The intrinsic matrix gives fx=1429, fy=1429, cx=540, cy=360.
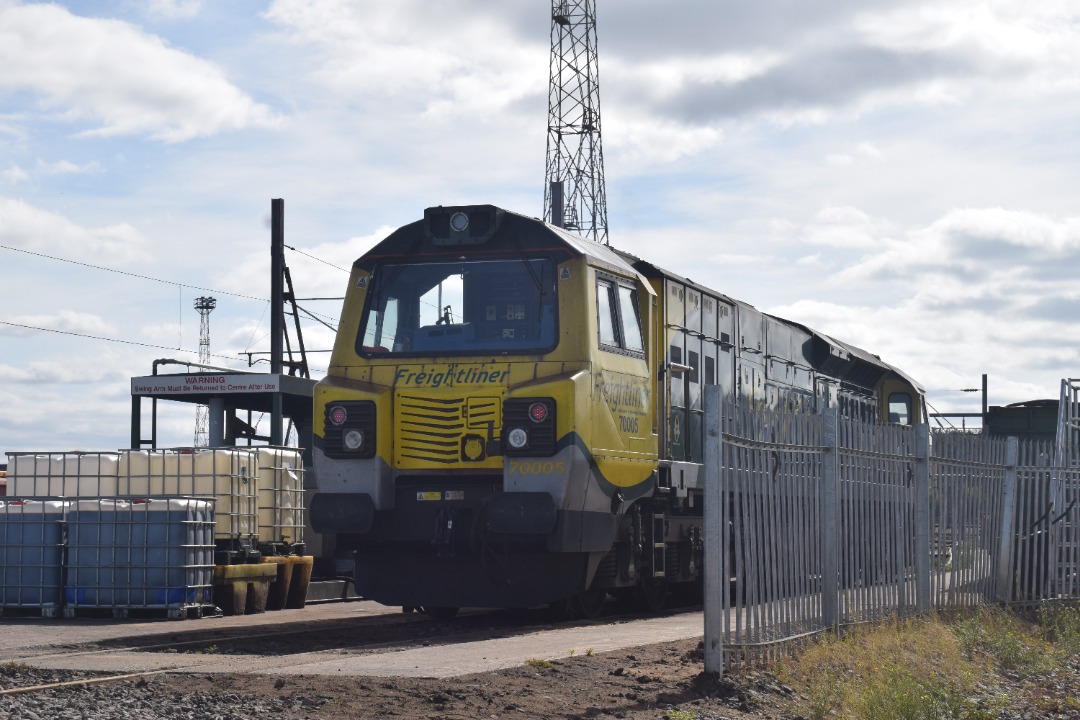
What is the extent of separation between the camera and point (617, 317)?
43.8 feet

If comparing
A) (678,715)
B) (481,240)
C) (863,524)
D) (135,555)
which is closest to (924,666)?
(863,524)

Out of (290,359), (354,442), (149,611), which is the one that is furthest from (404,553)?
(290,359)

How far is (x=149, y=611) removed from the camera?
49.8ft

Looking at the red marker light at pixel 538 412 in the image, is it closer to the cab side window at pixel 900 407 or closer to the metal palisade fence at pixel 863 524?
the metal palisade fence at pixel 863 524

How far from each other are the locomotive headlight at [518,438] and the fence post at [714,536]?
136 inches

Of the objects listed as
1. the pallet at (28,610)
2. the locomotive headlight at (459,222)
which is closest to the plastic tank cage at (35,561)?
the pallet at (28,610)

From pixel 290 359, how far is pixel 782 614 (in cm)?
2464

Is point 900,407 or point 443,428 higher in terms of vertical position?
point 900,407

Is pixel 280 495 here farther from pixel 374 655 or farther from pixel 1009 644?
pixel 1009 644

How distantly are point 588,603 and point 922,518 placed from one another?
3.38 meters

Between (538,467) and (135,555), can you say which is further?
(135,555)

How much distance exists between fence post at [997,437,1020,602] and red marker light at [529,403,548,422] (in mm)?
5160

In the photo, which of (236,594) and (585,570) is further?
(236,594)

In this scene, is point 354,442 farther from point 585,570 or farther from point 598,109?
point 598,109
